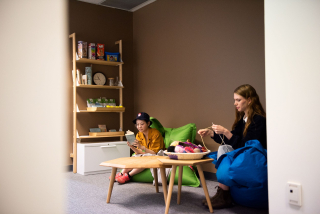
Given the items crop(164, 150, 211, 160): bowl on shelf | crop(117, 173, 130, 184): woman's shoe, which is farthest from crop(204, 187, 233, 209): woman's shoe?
crop(117, 173, 130, 184): woman's shoe

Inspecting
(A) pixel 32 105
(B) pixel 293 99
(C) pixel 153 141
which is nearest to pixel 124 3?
(C) pixel 153 141

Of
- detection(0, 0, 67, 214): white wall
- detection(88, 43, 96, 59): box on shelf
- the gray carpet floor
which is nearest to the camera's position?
detection(0, 0, 67, 214): white wall

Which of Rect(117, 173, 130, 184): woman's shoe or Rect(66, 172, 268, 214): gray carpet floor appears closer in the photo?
Rect(66, 172, 268, 214): gray carpet floor

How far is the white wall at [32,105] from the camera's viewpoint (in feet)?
1.26

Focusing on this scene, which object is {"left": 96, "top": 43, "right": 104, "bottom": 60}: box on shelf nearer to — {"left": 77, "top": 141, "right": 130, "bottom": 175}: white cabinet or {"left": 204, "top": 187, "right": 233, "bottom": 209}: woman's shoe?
{"left": 77, "top": 141, "right": 130, "bottom": 175}: white cabinet

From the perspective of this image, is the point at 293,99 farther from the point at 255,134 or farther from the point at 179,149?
the point at 179,149

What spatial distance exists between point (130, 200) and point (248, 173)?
1276mm

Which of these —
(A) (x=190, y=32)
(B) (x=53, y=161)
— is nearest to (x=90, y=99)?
(A) (x=190, y=32)

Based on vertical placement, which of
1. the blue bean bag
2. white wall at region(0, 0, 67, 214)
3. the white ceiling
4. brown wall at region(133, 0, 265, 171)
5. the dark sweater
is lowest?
the blue bean bag

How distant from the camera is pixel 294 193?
62.2 inches

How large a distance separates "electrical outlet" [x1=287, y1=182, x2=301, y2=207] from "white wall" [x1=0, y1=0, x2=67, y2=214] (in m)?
1.50

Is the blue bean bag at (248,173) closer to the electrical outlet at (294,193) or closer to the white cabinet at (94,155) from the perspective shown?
the electrical outlet at (294,193)

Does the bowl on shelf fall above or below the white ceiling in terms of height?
below

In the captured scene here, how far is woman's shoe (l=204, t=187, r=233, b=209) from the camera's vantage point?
2.54 metres
